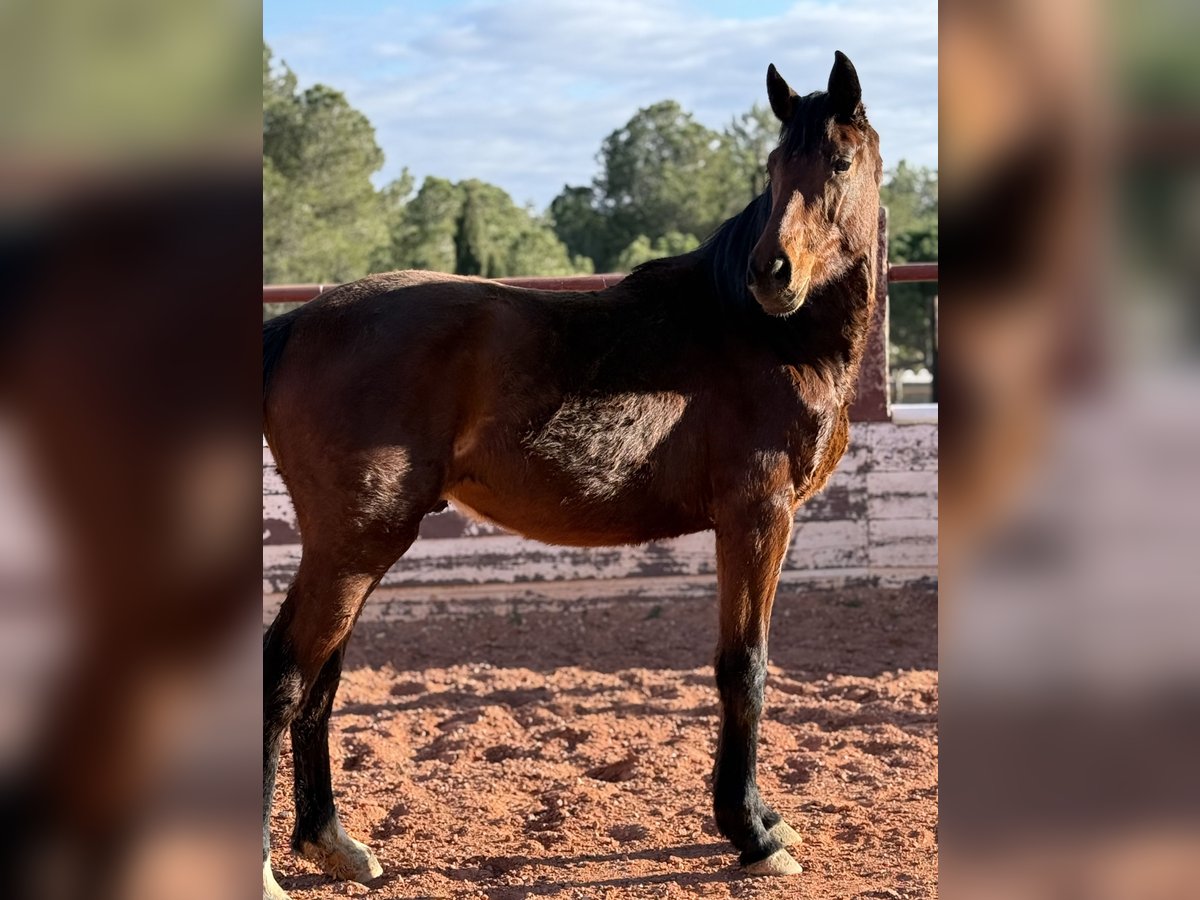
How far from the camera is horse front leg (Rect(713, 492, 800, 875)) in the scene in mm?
3373

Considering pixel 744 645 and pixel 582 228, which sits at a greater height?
pixel 582 228

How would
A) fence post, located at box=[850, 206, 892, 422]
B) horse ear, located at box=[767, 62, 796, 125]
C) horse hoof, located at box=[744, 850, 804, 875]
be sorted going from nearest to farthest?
horse hoof, located at box=[744, 850, 804, 875]
horse ear, located at box=[767, 62, 796, 125]
fence post, located at box=[850, 206, 892, 422]

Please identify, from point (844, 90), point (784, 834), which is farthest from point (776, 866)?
point (844, 90)

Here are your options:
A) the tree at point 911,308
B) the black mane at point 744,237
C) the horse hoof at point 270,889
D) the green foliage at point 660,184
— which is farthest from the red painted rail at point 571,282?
the green foliage at point 660,184

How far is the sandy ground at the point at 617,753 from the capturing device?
3258 mm

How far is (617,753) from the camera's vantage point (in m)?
4.37

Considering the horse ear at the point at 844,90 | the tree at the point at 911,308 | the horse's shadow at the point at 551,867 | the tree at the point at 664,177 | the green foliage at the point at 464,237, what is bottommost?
the horse's shadow at the point at 551,867

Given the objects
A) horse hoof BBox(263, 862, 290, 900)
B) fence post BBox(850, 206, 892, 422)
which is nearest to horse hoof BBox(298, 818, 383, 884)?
horse hoof BBox(263, 862, 290, 900)

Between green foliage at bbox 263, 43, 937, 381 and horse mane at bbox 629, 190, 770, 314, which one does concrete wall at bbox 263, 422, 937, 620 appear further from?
A: green foliage at bbox 263, 43, 937, 381

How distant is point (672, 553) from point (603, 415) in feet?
10.8

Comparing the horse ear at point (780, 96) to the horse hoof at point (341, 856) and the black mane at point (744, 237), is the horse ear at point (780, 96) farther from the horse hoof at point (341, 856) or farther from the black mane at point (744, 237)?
the horse hoof at point (341, 856)

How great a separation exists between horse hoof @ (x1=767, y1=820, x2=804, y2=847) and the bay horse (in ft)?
0.05

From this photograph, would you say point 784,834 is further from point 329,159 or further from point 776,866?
point 329,159

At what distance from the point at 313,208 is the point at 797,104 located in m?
36.9
